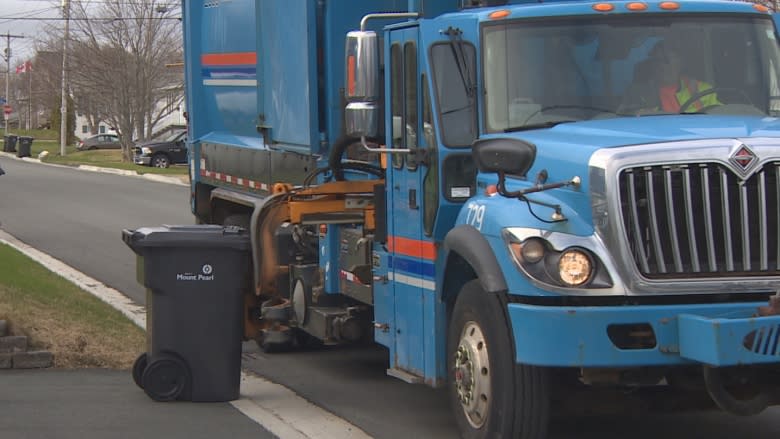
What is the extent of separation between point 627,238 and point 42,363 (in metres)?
5.38

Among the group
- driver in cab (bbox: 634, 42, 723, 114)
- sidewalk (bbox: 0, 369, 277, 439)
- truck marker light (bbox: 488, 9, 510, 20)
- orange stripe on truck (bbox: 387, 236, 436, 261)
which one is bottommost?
sidewalk (bbox: 0, 369, 277, 439)

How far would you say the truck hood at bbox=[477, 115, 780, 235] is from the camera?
21.4ft

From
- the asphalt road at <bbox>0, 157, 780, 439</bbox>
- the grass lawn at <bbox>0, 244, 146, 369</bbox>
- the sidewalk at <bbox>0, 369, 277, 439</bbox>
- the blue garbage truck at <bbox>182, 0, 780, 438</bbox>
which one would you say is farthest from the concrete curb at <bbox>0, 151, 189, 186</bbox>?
the blue garbage truck at <bbox>182, 0, 780, 438</bbox>

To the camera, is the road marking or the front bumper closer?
the front bumper

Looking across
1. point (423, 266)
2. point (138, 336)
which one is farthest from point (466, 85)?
point (138, 336)

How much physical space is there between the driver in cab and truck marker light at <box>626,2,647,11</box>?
0.24 metres

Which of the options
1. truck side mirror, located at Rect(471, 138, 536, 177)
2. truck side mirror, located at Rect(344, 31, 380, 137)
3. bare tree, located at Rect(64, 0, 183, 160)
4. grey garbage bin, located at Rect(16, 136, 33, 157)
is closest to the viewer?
truck side mirror, located at Rect(471, 138, 536, 177)

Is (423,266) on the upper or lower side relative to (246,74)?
lower

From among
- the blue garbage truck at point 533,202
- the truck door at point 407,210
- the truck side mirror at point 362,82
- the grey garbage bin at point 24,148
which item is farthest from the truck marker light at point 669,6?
the grey garbage bin at point 24,148

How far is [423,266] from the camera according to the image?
25.9 feet

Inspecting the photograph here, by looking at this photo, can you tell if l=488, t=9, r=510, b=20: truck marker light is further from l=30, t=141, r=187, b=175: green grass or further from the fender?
l=30, t=141, r=187, b=175: green grass

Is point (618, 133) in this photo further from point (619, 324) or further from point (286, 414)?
point (286, 414)

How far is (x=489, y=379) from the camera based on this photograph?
6.89m

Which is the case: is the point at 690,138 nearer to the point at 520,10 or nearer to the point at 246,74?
the point at 520,10
